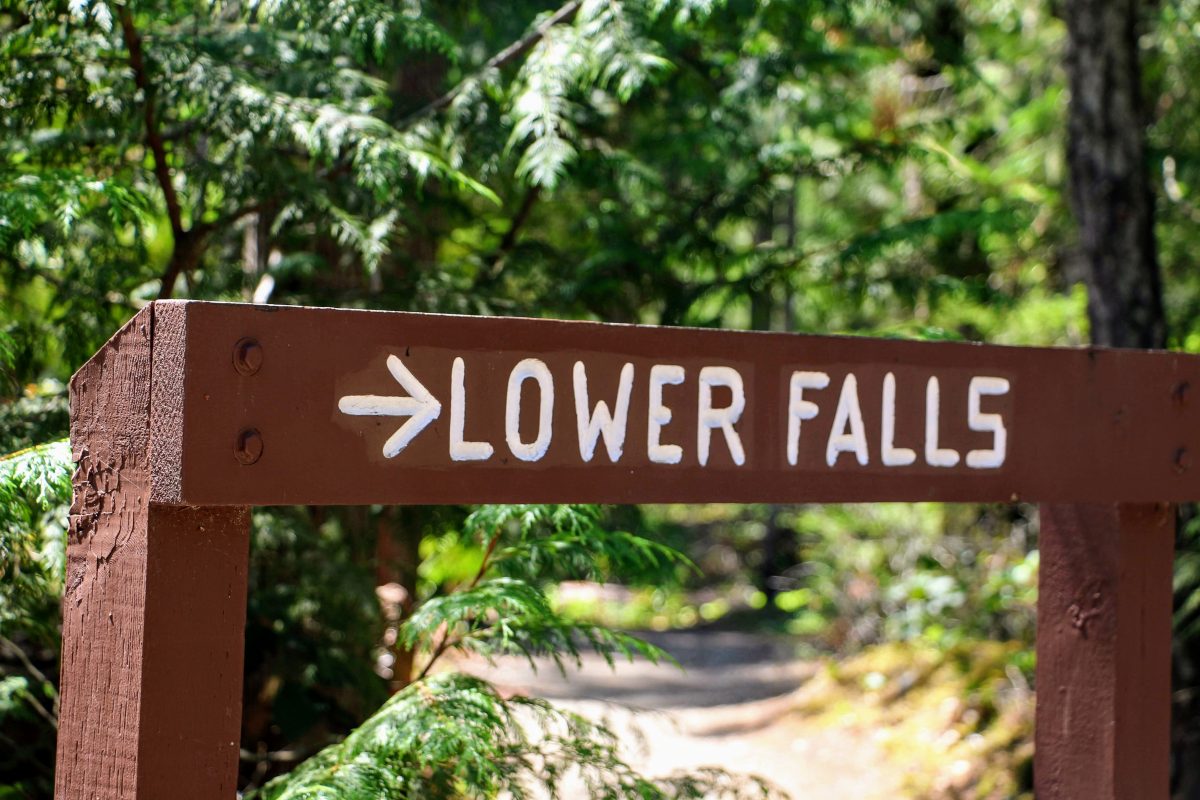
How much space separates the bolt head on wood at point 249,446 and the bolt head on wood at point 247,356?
0.09 meters

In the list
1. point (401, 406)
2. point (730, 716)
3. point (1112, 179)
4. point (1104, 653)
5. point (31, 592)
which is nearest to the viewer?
point (401, 406)

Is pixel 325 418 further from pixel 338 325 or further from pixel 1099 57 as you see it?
pixel 1099 57

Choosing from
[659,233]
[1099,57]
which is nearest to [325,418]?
[659,233]

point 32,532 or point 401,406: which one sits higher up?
point 401,406

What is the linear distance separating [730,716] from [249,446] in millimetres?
7636

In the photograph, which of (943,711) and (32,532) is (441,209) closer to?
(32,532)

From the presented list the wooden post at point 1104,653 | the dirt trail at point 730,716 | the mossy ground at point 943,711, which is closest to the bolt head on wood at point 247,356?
the wooden post at point 1104,653

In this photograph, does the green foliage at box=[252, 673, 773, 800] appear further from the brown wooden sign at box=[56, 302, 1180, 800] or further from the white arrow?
the white arrow

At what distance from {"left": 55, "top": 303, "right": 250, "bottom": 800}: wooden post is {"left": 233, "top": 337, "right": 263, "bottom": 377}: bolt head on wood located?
3.3 inches

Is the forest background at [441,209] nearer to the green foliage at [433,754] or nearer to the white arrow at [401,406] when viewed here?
the green foliage at [433,754]

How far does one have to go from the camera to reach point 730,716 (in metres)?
8.70

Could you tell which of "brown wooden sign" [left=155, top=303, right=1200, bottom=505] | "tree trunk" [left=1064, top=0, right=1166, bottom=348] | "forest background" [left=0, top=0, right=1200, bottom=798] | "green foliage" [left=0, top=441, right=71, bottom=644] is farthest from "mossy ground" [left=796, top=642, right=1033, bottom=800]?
"green foliage" [left=0, top=441, right=71, bottom=644]

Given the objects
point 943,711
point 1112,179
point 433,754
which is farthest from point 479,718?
point 943,711

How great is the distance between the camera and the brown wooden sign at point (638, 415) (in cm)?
162
